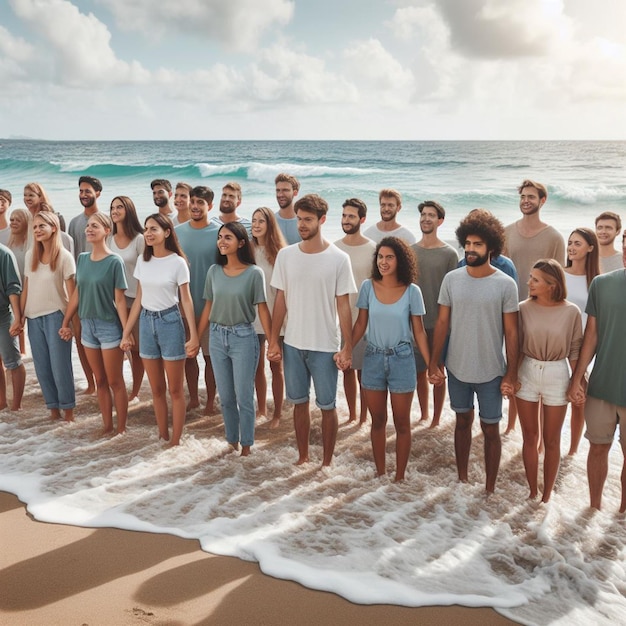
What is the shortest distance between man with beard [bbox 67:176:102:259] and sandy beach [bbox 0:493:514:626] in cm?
354

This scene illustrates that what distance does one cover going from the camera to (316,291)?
14.6ft

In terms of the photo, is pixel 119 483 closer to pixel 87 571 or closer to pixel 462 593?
pixel 87 571

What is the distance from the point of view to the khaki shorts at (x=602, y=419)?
3971 mm

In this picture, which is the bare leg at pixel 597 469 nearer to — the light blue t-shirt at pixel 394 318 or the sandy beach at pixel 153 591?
the light blue t-shirt at pixel 394 318

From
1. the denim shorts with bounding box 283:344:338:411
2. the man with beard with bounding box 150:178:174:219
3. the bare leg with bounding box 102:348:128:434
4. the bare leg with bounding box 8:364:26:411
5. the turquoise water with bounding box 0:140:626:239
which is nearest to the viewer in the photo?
the denim shorts with bounding box 283:344:338:411

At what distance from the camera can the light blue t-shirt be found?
4211 mm

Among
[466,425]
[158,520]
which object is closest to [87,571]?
[158,520]

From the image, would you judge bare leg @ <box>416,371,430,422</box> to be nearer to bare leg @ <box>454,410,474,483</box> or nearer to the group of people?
the group of people

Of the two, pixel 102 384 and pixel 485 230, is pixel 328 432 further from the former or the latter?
pixel 102 384

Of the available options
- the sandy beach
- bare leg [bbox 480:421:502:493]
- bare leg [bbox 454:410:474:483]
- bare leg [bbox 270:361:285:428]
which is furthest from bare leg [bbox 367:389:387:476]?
the sandy beach

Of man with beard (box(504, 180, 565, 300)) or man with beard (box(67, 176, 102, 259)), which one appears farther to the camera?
man with beard (box(67, 176, 102, 259))

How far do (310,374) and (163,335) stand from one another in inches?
47.1

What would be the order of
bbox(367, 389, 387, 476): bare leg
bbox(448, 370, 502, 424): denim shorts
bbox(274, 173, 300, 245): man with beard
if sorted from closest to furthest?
bbox(448, 370, 502, 424): denim shorts < bbox(367, 389, 387, 476): bare leg < bbox(274, 173, 300, 245): man with beard

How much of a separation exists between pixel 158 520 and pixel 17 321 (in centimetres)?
254
